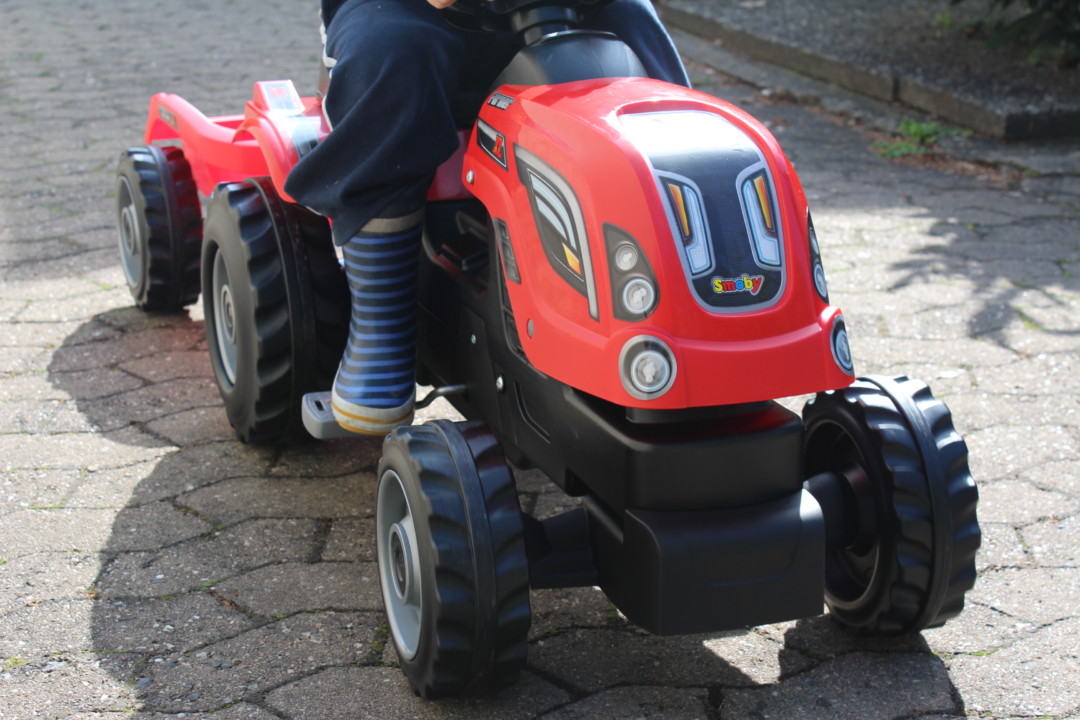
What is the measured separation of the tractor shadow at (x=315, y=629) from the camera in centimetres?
184

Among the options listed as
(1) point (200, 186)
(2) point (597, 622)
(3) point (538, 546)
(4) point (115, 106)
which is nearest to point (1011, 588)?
(2) point (597, 622)

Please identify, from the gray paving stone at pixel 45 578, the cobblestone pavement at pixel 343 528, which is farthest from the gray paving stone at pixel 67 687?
the gray paving stone at pixel 45 578

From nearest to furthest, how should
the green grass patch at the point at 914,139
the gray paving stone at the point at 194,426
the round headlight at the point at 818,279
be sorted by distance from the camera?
1. the round headlight at the point at 818,279
2. the gray paving stone at the point at 194,426
3. the green grass patch at the point at 914,139

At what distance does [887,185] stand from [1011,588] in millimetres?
2715

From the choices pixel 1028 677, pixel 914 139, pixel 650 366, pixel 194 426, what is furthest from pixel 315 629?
pixel 914 139

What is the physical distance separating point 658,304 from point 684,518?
0.31 meters

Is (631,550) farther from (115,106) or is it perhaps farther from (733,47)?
(733,47)

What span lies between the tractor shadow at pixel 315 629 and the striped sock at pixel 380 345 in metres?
0.27

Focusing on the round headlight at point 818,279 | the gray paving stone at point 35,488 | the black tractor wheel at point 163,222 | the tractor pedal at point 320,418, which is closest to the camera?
the round headlight at point 818,279

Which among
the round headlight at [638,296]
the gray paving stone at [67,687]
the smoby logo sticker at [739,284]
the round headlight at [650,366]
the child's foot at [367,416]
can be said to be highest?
the smoby logo sticker at [739,284]

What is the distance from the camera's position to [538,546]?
5.93 ft

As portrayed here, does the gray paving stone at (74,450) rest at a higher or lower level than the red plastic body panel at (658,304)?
lower

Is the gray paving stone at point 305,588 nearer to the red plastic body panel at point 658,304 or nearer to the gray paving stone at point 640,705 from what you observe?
the gray paving stone at point 640,705

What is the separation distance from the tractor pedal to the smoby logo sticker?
95cm
